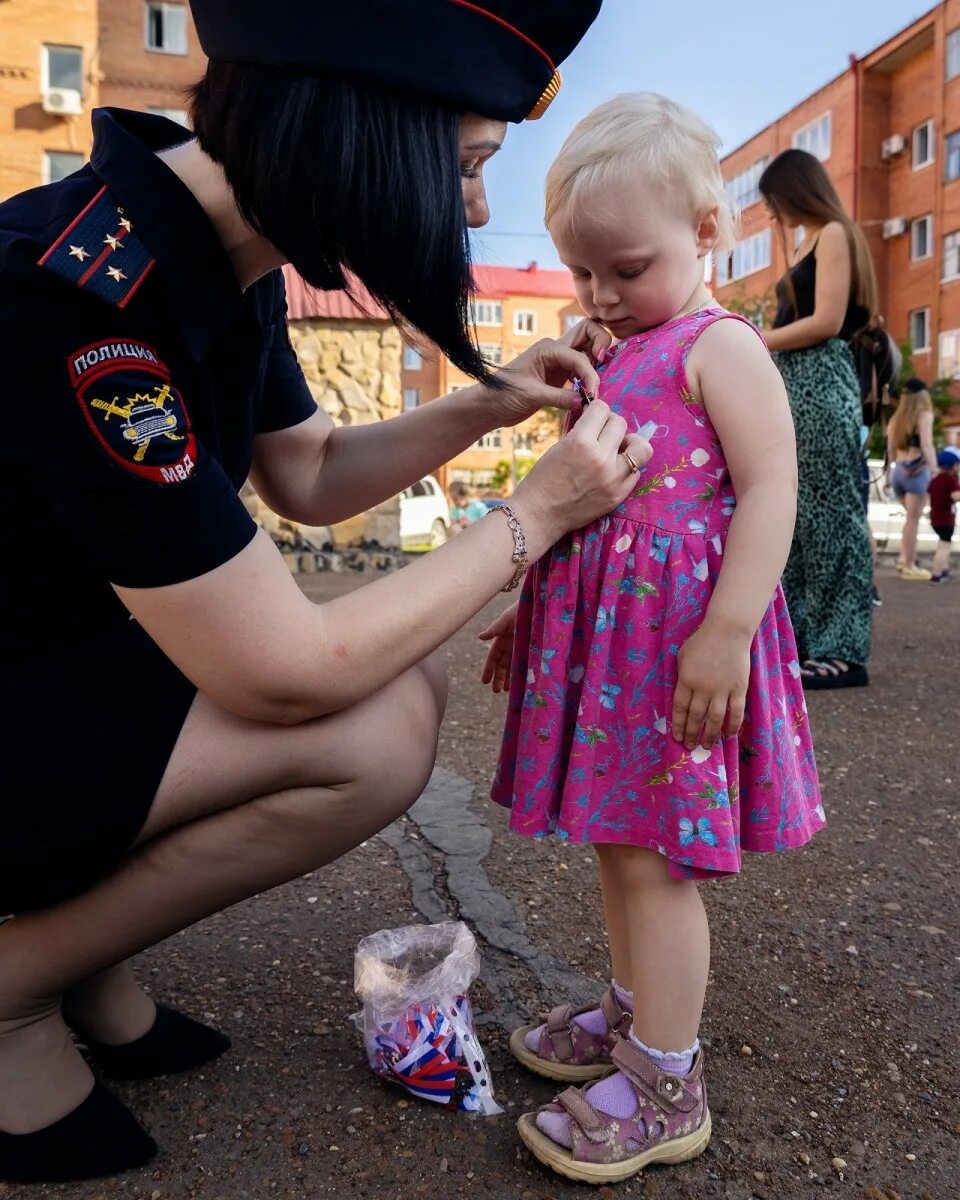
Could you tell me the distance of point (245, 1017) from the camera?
1.71 meters

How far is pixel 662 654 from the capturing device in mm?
1435

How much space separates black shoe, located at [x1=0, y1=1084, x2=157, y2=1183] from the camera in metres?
1.31

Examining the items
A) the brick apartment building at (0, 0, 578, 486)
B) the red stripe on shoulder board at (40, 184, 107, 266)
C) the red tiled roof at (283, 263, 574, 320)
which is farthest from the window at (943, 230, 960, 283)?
the red stripe on shoulder board at (40, 184, 107, 266)

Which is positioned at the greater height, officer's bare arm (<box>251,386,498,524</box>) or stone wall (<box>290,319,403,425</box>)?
stone wall (<box>290,319,403,425</box>)

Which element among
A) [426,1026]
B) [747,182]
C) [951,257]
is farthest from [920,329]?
[426,1026]

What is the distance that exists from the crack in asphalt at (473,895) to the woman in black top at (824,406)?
5.93 ft

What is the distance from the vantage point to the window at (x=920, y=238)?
25534mm

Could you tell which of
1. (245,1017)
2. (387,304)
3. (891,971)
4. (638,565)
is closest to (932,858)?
(891,971)

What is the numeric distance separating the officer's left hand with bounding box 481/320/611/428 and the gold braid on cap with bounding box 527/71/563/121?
366 millimetres

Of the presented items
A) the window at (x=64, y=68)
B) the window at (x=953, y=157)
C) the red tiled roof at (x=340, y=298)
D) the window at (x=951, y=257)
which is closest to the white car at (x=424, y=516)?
the red tiled roof at (x=340, y=298)

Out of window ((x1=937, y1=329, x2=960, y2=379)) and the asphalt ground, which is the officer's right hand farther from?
window ((x1=937, y1=329, x2=960, y2=379))

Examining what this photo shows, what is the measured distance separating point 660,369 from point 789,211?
271 centimetres

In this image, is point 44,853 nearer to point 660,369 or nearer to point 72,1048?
point 72,1048

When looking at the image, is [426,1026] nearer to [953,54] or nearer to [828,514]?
[828,514]
